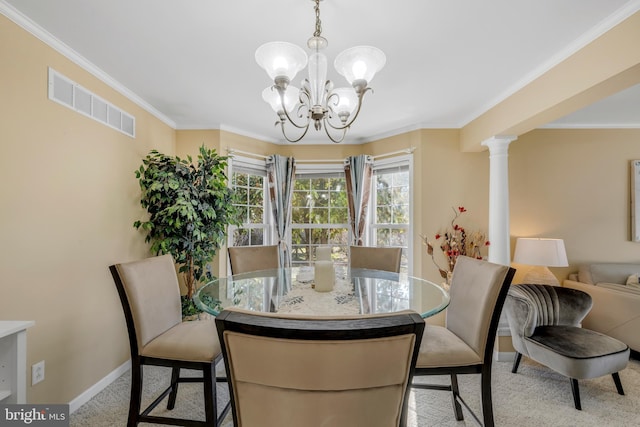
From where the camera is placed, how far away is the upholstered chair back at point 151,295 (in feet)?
5.30

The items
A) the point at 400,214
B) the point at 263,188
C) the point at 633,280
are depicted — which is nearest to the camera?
the point at 633,280

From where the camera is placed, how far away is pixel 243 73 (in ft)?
7.45

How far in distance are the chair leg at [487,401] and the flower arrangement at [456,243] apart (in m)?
1.80

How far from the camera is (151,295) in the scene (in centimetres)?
175

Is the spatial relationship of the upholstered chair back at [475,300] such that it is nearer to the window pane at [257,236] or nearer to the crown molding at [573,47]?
the crown molding at [573,47]

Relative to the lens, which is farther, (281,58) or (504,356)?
(504,356)

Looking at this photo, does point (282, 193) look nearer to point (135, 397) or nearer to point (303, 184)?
point (303, 184)

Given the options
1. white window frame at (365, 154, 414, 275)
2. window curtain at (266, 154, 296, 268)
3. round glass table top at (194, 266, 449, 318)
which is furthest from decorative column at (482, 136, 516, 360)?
window curtain at (266, 154, 296, 268)

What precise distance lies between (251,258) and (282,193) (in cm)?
127

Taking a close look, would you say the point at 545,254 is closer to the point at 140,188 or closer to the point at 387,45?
the point at 387,45

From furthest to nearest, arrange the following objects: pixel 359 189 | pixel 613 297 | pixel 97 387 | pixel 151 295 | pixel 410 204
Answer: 1. pixel 359 189
2. pixel 410 204
3. pixel 613 297
4. pixel 97 387
5. pixel 151 295

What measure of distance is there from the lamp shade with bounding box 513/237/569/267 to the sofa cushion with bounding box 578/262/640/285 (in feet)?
1.64

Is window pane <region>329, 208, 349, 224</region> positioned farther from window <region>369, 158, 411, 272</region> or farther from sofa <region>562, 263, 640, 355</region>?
sofa <region>562, 263, 640, 355</region>

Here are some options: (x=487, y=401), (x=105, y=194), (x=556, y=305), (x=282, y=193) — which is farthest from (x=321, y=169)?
(x=487, y=401)
